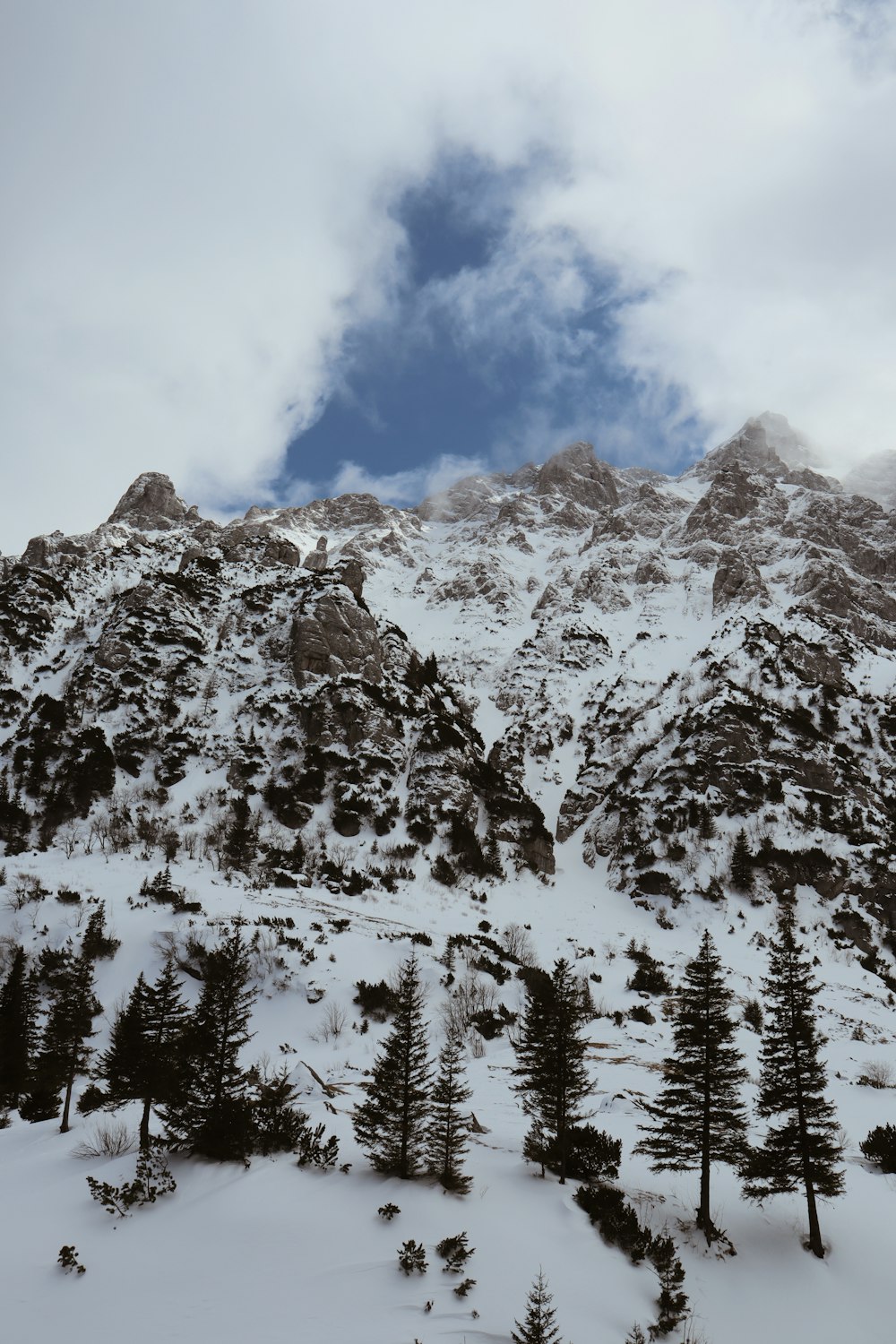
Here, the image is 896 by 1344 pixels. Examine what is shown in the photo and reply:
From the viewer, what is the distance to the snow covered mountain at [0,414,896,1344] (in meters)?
13.3

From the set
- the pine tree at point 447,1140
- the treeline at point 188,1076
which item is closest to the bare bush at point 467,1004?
the treeline at point 188,1076

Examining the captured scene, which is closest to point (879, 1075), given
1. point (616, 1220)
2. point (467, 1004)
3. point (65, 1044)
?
point (467, 1004)

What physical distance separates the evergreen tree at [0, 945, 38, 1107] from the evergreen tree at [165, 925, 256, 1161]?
11.4m

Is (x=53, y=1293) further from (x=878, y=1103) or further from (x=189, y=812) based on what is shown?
(x=189, y=812)

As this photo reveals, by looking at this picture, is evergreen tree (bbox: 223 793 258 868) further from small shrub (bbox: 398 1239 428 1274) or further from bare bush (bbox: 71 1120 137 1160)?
small shrub (bbox: 398 1239 428 1274)

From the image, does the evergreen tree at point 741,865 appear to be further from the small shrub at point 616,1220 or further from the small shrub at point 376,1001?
the small shrub at point 616,1220

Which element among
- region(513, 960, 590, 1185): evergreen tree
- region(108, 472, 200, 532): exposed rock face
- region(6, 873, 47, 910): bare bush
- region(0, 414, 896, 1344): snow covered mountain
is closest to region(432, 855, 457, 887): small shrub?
region(0, 414, 896, 1344): snow covered mountain

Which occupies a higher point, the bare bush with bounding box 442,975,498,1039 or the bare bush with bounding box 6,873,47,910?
the bare bush with bounding box 6,873,47,910

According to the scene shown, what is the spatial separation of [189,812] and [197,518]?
122228 mm

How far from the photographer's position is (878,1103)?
25844mm

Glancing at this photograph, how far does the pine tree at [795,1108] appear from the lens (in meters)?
14.8

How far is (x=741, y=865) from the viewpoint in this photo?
204ft

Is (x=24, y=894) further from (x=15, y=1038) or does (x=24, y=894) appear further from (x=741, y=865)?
(x=741, y=865)

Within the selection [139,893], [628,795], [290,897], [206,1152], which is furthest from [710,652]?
[206,1152]
